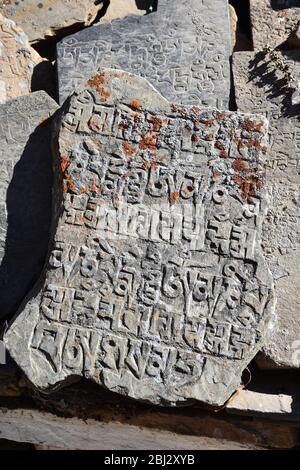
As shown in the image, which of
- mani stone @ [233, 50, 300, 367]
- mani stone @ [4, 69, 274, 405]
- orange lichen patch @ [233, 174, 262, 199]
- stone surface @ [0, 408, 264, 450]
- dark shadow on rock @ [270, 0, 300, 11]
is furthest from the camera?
dark shadow on rock @ [270, 0, 300, 11]

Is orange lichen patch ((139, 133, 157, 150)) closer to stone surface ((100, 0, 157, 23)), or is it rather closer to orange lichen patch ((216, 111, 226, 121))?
orange lichen patch ((216, 111, 226, 121))

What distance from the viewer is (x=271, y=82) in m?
3.58

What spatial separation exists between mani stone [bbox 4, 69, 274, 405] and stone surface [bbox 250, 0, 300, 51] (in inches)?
39.4

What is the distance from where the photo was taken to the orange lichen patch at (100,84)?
3.03m

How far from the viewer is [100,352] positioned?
280 cm

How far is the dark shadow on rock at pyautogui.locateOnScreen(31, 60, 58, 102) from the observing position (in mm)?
3854

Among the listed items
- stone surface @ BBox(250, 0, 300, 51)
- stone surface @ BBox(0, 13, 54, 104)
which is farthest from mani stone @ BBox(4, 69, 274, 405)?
stone surface @ BBox(250, 0, 300, 51)

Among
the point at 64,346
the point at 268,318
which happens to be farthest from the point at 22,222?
the point at 268,318

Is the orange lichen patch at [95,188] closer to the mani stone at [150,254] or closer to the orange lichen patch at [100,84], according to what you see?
the mani stone at [150,254]

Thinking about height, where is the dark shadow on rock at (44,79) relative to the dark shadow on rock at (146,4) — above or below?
below

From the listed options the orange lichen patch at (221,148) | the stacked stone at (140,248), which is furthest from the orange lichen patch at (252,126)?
the orange lichen patch at (221,148)

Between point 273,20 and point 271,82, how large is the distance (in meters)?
0.49

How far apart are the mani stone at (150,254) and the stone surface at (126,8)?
1.12 m

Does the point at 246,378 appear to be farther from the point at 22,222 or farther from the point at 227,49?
the point at 227,49
